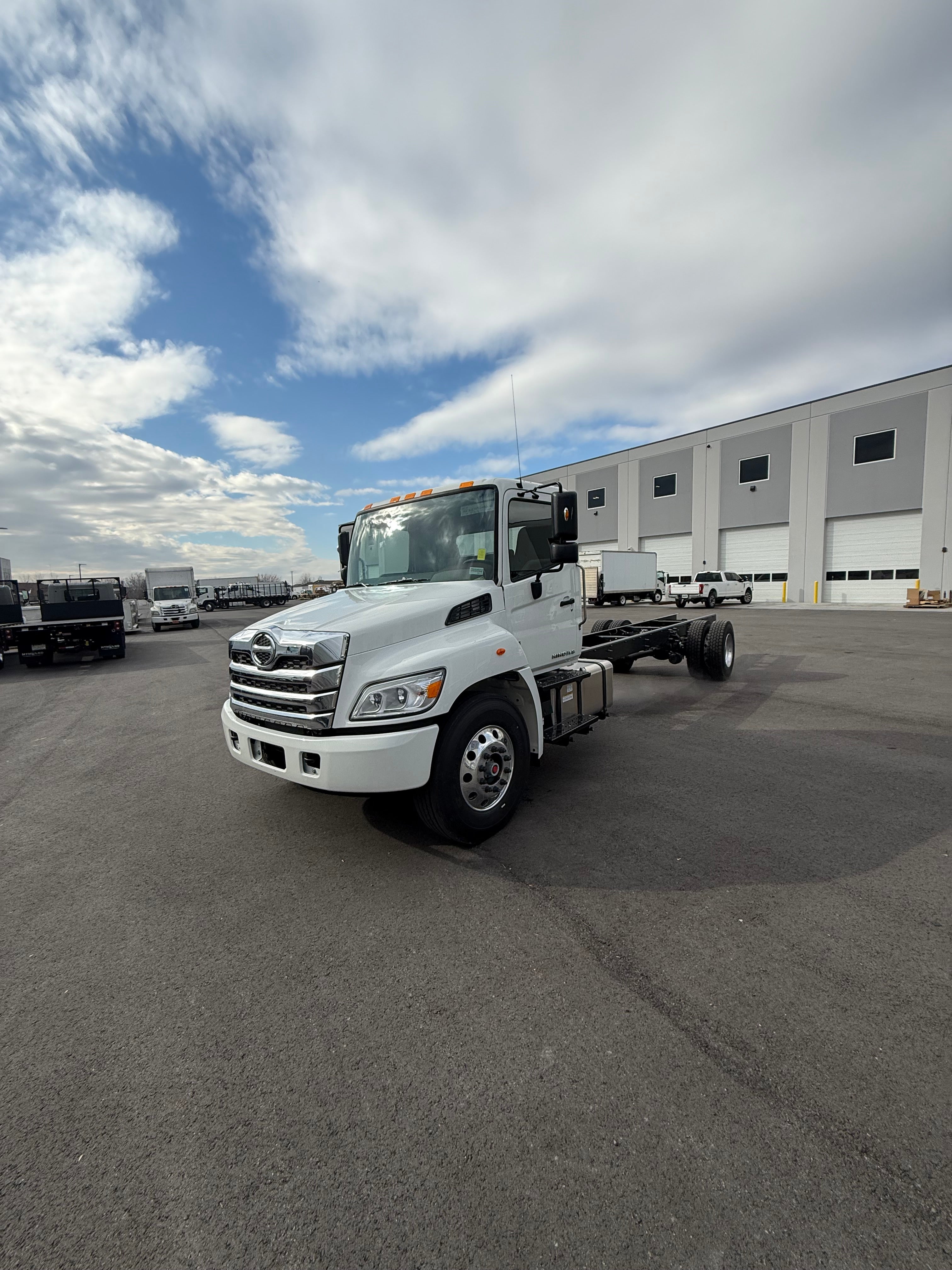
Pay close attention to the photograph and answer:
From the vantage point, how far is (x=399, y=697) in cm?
345

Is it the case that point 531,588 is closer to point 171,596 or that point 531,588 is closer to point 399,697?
point 399,697

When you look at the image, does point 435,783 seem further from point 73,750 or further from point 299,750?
point 73,750

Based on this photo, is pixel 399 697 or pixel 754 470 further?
pixel 754 470

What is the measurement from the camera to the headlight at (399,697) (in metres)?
3.40

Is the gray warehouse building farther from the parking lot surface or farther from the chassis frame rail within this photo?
the parking lot surface

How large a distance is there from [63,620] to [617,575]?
890 inches

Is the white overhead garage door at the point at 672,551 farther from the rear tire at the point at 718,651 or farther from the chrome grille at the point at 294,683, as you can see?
the chrome grille at the point at 294,683

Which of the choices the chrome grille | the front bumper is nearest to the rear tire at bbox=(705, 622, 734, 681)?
the front bumper

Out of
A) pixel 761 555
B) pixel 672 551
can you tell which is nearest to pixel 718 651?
pixel 761 555

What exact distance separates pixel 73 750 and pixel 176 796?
274 centimetres

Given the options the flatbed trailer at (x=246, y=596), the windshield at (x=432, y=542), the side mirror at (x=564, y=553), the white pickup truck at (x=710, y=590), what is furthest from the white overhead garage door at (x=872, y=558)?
the flatbed trailer at (x=246, y=596)

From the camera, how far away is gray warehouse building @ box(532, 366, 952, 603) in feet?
91.9

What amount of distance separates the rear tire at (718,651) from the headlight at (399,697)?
23.1 ft

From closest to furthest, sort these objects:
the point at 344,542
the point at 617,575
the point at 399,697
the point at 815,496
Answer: the point at 399,697, the point at 344,542, the point at 617,575, the point at 815,496
